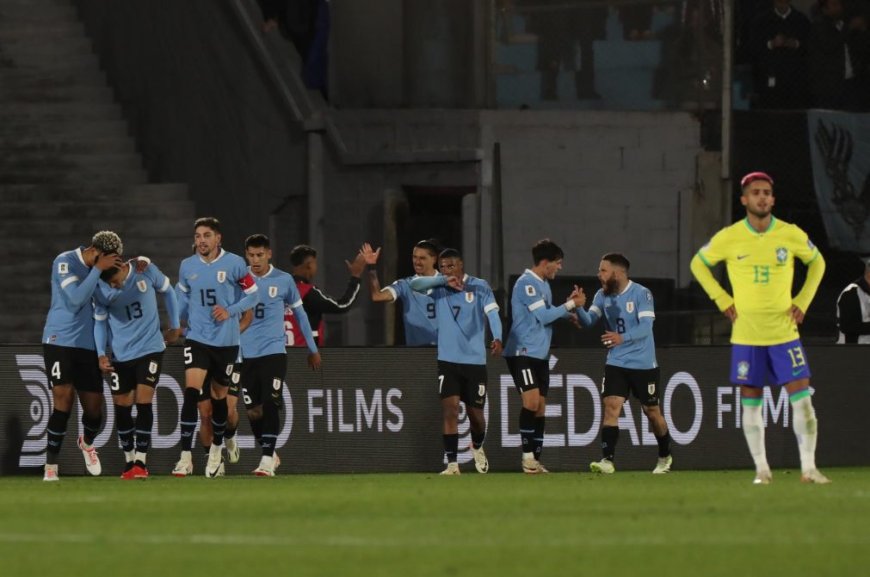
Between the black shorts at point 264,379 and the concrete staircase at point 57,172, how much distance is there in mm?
5319

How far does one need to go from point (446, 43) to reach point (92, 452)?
7099 millimetres

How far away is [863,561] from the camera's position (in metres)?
7.21

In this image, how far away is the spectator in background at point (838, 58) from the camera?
20.6 metres

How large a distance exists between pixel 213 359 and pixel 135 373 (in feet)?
2.14

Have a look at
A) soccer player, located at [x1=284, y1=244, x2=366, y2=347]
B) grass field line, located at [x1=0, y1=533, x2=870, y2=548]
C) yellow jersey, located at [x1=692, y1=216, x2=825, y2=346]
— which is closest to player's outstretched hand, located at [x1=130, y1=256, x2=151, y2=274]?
soccer player, located at [x1=284, y1=244, x2=366, y2=347]

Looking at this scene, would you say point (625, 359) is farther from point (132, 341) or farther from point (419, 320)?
point (132, 341)

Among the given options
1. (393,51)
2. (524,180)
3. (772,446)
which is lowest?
(772,446)

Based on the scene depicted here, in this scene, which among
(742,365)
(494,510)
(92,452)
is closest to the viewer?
(494,510)

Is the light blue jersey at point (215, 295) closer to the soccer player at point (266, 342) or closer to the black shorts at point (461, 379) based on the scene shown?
the soccer player at point (266, 342)

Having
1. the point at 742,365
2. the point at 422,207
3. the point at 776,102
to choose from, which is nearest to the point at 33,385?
the point at 422,207

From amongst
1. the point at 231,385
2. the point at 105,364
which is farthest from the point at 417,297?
the point at 105,364

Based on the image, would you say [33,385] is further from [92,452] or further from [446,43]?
[446,43]

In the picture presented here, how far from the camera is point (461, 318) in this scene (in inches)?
612

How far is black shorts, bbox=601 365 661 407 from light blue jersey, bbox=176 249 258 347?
315 cm
